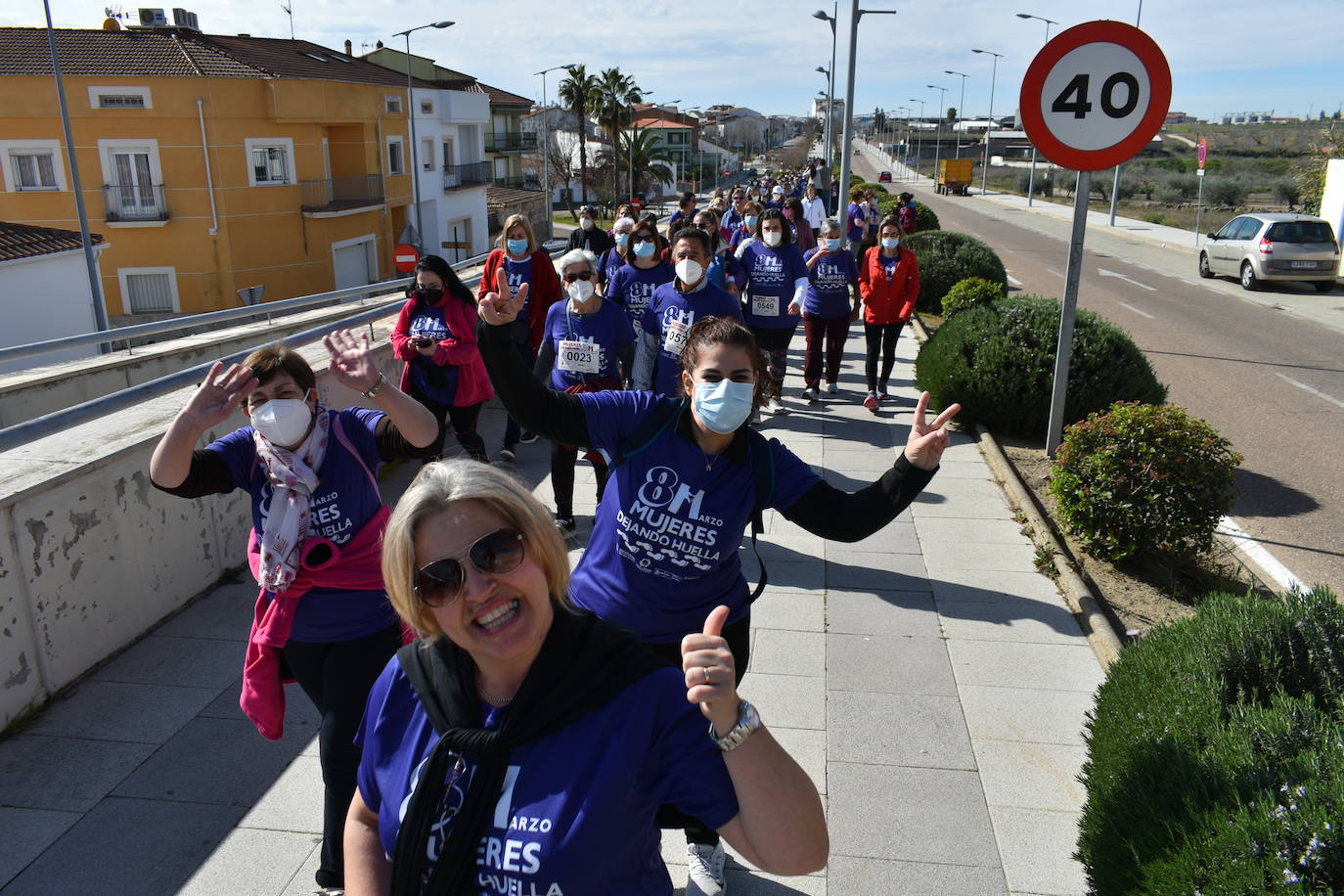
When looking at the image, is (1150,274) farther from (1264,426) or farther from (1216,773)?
(1216,773)

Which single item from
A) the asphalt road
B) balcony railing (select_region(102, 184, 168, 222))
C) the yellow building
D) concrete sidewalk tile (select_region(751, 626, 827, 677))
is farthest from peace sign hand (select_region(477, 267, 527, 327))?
balcony railing (select_region(102, 184, 168, 222))

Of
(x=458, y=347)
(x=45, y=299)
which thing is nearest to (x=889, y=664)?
(x=458, y=347)

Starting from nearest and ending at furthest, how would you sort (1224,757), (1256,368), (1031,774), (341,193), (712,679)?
1. (712,679)
2. (1224,757)
3. (1031,774)
4. (1256,368)
5. (341,193)

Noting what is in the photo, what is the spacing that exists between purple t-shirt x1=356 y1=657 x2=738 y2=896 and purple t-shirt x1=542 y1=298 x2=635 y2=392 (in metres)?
4.68

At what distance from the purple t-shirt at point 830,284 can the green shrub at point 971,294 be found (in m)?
2.61

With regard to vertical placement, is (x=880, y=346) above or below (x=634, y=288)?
below

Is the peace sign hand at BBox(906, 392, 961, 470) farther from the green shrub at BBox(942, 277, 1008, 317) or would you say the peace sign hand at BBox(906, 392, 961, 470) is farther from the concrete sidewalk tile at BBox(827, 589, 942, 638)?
the green shrub at BBox(942, 277, 1008, 317)

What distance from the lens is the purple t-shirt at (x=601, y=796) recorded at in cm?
186

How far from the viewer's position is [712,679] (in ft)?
5.87

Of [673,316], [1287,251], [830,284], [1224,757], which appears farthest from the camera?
[1287,251]

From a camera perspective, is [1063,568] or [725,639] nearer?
[725,639]

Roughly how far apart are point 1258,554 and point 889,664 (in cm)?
346

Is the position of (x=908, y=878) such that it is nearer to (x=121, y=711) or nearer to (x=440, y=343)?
(x=121, y=711)

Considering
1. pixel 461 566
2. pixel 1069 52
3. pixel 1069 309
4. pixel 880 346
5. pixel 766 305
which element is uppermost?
pixel 1069 52
